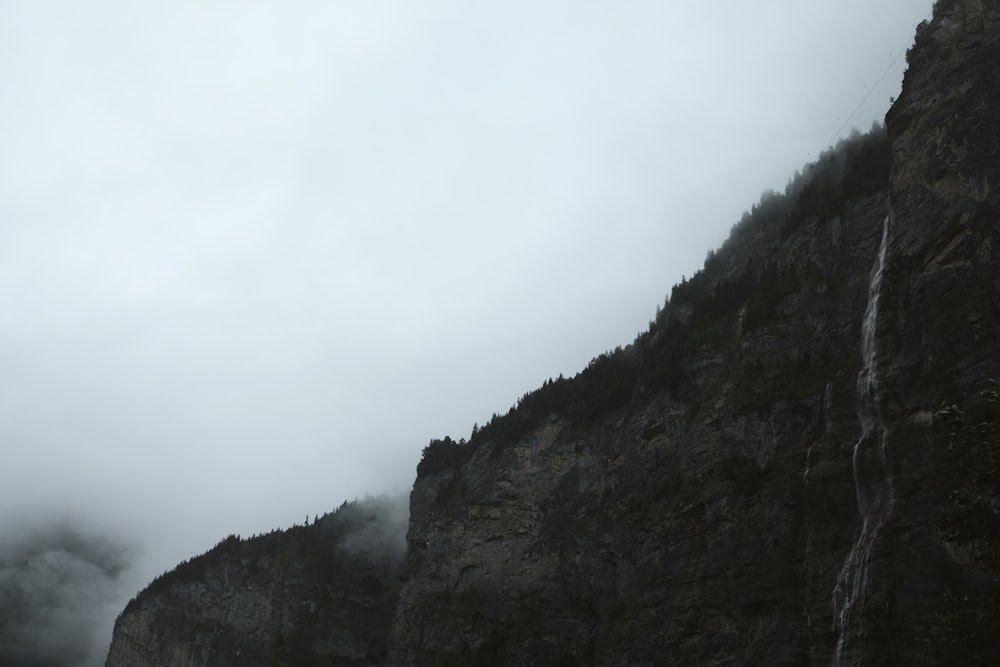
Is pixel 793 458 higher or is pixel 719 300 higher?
pixel 719 300

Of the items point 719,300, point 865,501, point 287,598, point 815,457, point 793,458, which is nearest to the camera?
point 865,501

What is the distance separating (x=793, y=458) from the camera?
55.1 meters

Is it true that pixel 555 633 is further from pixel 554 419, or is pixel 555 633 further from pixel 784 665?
pixel 784 665

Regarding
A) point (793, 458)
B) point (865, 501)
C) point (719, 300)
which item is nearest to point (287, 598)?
point (719, 300)

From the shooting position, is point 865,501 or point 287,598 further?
point 287,598

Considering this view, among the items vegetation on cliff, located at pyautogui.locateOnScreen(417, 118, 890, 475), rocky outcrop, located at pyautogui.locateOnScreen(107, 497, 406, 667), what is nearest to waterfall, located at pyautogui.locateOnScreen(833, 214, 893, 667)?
vegetation on cliff, located at pyautogui.locateOnScreen(417, 118, 890, 475)

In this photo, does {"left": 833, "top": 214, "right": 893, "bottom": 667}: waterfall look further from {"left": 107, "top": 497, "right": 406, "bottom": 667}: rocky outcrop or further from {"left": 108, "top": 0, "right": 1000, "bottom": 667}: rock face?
{"left": 107, "top": 497, "right": 406, "bottom": 667}: rocky outcrop

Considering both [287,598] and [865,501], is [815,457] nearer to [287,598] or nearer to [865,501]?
[865,501]

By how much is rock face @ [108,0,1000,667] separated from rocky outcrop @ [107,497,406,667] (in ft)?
78.4

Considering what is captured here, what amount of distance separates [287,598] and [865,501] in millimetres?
109553

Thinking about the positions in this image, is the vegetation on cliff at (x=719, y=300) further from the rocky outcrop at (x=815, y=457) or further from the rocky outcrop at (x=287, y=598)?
the rocky outcrop at (x=287, y=598)

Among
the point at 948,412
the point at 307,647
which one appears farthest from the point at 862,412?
the point at 307,647

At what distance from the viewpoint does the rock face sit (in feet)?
131

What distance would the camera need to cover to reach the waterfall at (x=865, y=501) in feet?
141
